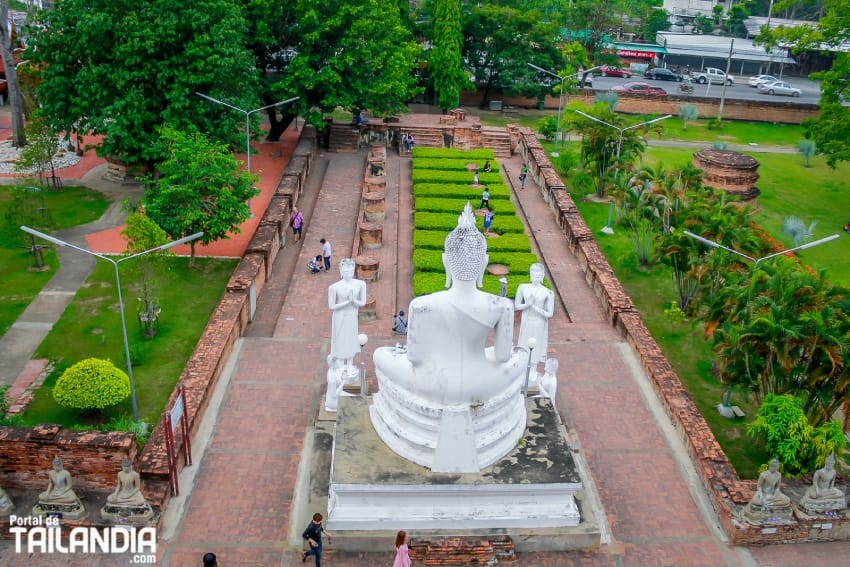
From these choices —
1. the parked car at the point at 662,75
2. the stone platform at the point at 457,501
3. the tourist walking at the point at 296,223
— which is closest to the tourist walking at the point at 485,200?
the tourist walking at the point at 296,223

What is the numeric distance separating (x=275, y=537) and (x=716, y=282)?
497 inches

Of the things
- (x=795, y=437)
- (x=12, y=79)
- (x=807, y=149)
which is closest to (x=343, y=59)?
(x=12, y=79)

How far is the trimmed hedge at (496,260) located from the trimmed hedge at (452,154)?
1091 centimetres

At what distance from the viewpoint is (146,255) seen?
21.2 m

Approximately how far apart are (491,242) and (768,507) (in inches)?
556

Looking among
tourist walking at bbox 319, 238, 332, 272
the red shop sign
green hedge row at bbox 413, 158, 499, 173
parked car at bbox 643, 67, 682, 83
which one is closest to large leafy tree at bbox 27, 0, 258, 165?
tourist walking at bbox 319, 238, 332, 272

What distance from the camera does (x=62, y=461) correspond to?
1491 centimetres

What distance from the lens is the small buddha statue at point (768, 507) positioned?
15.1 metres

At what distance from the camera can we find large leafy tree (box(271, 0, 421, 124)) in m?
34.0

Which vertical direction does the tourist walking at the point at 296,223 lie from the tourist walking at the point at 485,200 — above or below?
below

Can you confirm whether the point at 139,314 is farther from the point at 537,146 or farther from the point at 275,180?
the point at 537,146

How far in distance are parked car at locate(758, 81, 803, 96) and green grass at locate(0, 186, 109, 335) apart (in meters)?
46.2

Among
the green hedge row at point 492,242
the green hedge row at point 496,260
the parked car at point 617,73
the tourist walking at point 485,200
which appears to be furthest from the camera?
the parked car at point 617,73

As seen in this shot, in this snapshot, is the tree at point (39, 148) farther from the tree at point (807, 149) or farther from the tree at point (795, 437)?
the tree at point (807, 149)
